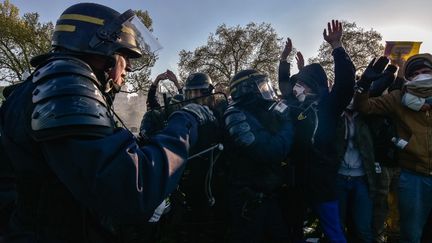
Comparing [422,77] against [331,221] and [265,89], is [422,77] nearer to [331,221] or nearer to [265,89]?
[265,89]

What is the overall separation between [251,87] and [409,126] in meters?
1.91

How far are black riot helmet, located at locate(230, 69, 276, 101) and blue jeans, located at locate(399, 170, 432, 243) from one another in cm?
182

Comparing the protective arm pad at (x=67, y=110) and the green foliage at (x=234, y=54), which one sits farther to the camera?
the green foliage at (x=234, y=54)

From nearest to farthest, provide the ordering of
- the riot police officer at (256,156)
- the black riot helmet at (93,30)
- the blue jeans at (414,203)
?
1. the black riot helmet at (93,30)
2. the riot police officer at (256,156)
3. the blue jeans at (414,203)

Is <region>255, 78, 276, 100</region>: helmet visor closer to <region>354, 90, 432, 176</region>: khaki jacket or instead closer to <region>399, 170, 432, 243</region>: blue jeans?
<region>354, 90, 432, 176</region>: khaki jacket

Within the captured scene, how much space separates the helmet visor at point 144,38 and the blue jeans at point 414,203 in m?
3.24

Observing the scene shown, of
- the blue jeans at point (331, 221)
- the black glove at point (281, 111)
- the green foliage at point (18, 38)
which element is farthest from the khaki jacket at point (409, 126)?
the green foliage at point (18, 38)

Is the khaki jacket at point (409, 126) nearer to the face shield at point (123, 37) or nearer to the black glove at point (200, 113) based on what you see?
the black glove at point (200, 113)

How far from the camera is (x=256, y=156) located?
3098 mm

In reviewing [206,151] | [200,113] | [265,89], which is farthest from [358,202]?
[200,113]

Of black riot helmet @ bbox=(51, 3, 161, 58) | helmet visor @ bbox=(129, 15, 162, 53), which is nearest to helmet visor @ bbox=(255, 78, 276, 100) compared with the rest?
helmet visor @ bbox=(129, 15, 162, 53)

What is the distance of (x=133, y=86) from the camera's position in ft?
88.0

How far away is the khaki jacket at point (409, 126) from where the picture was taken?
3.66 meters

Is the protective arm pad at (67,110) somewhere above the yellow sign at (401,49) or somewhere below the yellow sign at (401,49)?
below
